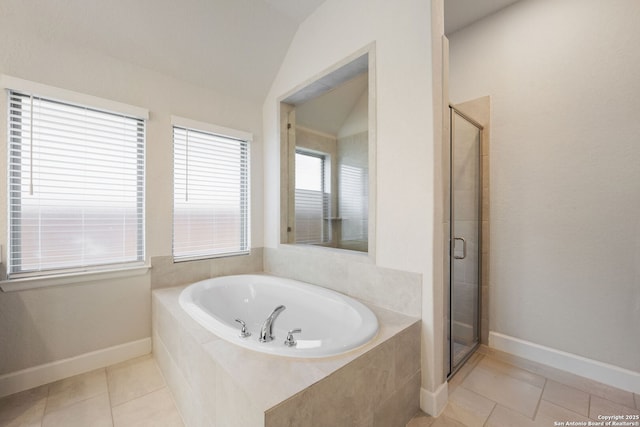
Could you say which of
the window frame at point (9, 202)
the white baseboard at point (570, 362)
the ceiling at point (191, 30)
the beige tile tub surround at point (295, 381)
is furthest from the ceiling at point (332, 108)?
the white baseboard at point (570, 362)

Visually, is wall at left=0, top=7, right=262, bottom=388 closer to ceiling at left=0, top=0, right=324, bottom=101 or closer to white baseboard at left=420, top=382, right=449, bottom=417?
ceiling at left=0, top=0, right=324, bottom=101

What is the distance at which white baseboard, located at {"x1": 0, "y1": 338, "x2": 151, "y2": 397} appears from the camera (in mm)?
1638

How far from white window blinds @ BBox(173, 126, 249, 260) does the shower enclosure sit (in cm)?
195

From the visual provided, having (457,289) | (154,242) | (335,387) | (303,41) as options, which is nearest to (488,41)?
(303,41)

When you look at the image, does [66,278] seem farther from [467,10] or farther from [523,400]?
[467,10]

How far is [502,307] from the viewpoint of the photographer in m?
2.16

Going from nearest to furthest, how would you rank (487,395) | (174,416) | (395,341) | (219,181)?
1. (395,341)
2. (174,416)
3. (487,395)
4. (219,181)

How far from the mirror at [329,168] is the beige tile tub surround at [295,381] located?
142 cm

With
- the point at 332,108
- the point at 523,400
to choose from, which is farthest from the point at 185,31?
the point at 523,400

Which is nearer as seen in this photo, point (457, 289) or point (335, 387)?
point (335, 387)

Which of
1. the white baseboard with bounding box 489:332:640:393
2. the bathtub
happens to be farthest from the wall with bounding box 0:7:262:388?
the white baseboard with bounding box 489:332:640:393

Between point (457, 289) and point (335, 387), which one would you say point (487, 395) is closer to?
point (457, 289)

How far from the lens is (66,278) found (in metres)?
1.80

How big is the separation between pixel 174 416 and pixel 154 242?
4.18 ft
